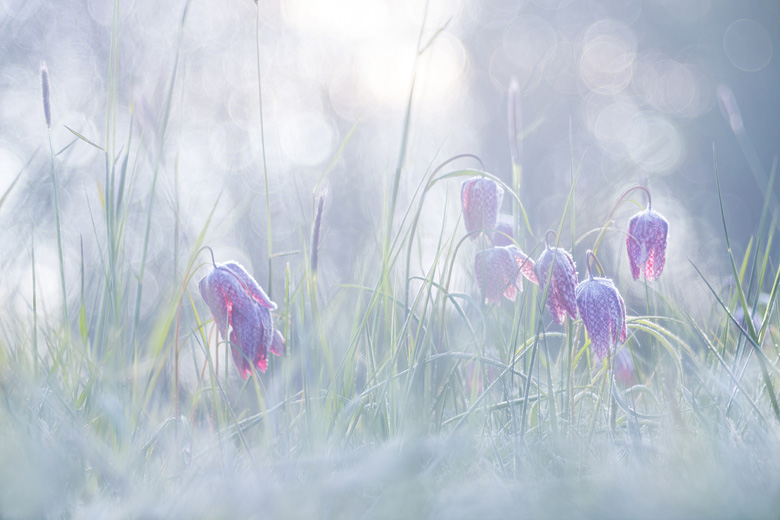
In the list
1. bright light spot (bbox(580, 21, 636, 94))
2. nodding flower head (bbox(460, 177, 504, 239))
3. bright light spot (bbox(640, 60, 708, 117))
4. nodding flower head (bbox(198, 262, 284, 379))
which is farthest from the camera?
bright light spot (bbox(580, 21, 636, 94))

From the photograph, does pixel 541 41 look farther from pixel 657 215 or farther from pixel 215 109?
pixel 657 215

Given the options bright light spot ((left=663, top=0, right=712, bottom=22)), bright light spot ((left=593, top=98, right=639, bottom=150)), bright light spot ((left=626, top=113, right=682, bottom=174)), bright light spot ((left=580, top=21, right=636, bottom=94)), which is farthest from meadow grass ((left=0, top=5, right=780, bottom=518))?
bright light spot ((left=580, top=21, right=636, bottom=94))

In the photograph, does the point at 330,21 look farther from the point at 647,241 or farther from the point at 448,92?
the point at 647,241

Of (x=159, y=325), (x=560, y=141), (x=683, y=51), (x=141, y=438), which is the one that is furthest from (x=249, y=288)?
(x=683, y=51)

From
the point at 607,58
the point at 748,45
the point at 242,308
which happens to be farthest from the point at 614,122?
the point at 242,308

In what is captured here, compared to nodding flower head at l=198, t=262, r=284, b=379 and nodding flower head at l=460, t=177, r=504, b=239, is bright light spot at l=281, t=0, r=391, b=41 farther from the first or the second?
nodding flower head at l=198, t=262, r=284, b=379
